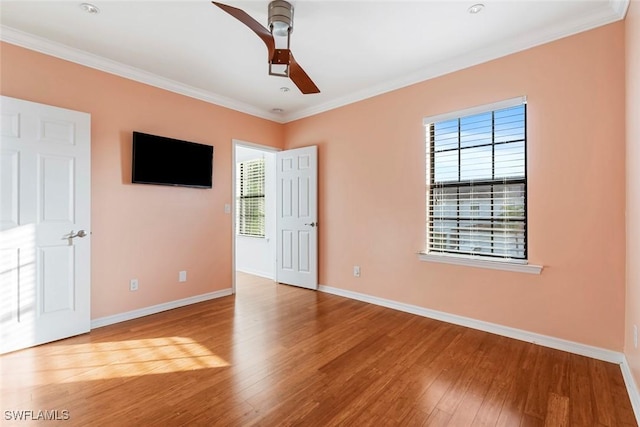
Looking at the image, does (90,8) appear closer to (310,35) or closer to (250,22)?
(250,22)

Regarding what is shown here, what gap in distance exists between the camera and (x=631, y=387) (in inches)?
75.9

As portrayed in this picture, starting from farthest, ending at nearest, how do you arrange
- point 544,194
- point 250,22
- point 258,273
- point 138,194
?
point 258,273, point 138,194, point 544,194, point 250,22

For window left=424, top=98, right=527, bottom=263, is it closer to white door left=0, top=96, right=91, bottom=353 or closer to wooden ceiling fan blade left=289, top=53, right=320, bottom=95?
wooden ceiling fan blade left=289, top=53, right=320, bottom=95

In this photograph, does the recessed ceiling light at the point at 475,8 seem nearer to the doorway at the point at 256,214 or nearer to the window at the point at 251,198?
the doorway at the point at 256,214

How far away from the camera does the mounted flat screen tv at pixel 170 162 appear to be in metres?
3.25

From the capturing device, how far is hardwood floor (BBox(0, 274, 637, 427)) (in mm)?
1725

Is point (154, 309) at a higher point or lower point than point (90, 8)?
lower

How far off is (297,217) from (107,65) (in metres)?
2.87

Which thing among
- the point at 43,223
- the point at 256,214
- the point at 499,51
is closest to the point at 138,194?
the point at 43,223

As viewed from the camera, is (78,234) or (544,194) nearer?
(544,194)

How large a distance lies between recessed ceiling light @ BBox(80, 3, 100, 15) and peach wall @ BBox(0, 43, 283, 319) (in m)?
0.82

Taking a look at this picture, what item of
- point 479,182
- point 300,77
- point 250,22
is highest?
point 250,22

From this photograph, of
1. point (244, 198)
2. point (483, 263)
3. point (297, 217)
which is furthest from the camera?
point (244, 198)

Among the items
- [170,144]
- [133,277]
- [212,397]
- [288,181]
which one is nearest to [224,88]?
[170,144]
